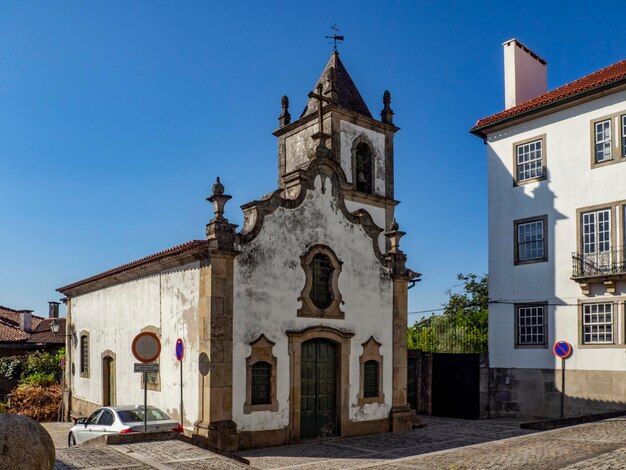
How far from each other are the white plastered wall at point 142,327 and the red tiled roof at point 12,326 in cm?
1176

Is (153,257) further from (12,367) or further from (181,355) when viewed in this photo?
(12,367)

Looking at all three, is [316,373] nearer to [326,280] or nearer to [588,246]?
[326,280]

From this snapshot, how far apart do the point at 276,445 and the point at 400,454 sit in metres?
3.05

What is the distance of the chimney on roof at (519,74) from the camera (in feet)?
86.9

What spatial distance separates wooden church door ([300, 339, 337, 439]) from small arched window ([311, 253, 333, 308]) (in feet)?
3.46

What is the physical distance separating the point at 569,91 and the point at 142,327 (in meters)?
16.5

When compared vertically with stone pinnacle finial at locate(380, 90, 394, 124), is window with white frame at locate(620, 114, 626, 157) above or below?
below

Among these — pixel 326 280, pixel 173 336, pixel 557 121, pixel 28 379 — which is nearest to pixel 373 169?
pixel 557 121

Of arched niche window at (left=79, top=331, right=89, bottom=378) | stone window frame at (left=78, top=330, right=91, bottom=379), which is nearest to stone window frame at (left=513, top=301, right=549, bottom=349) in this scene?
stone window frame at (left=78, top=330, right=91, bottom=379)

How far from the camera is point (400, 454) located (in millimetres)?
14961

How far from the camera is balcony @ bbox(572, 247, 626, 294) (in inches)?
826

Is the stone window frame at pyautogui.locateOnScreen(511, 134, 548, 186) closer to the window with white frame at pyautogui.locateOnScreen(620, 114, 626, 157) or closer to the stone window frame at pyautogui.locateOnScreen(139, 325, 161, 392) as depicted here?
the window with white frame at pyautogui.locateOnScreen(620, 114, 626, 157)

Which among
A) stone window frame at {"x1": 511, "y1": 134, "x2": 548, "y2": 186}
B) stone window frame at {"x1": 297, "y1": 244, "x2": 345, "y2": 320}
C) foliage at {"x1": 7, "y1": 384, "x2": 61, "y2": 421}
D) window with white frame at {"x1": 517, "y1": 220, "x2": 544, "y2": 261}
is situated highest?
stone window frame at {"x1": 511, "y1": 134, "x2": 548, "y2": 186}

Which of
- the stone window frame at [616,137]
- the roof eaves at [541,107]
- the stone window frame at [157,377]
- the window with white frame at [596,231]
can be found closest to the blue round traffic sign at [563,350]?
the window with white frame at [596,231]
